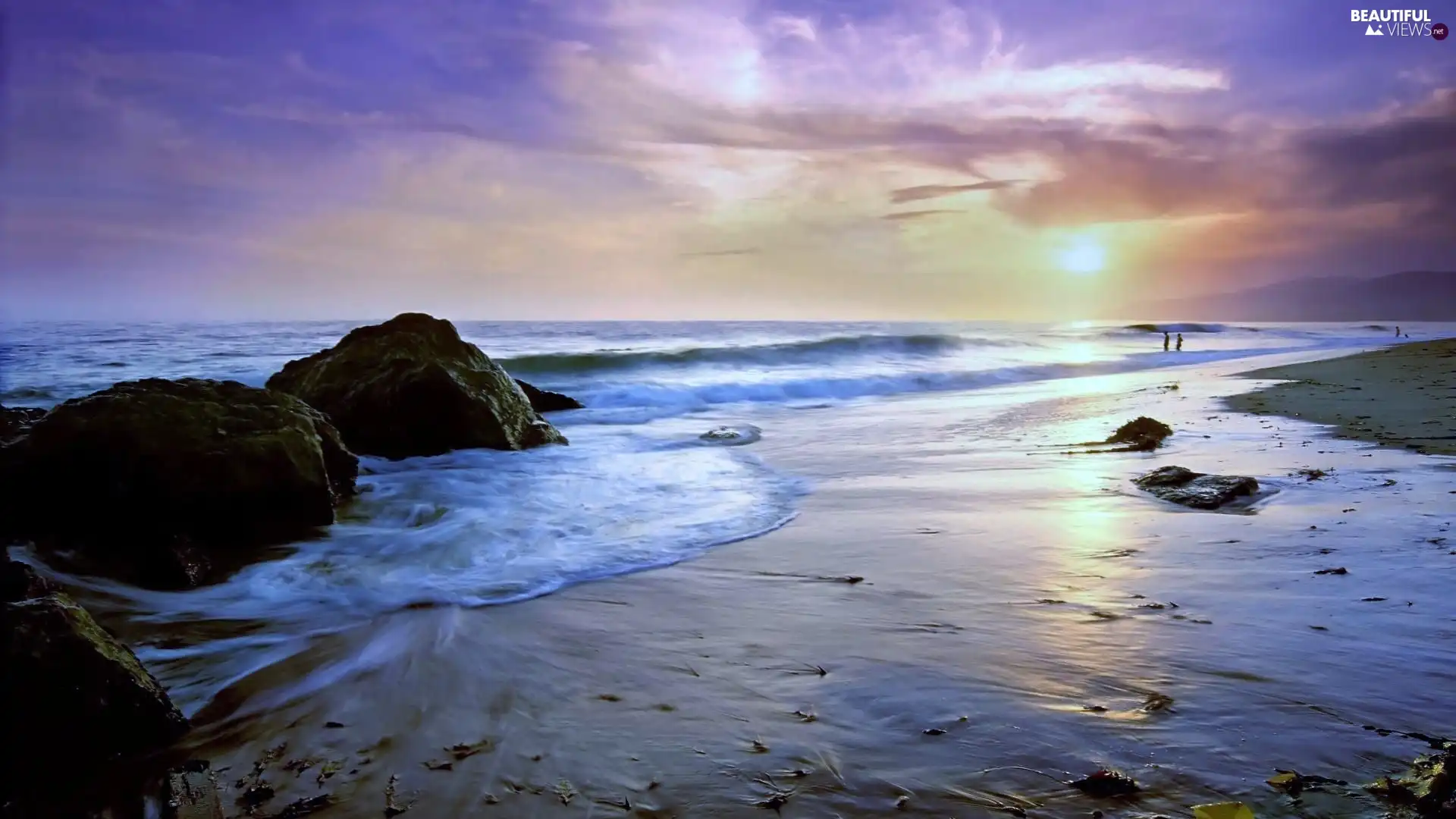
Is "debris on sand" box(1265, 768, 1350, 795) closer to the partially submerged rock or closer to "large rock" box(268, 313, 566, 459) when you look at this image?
the partially submerged rock

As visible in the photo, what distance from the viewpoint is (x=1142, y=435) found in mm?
6977

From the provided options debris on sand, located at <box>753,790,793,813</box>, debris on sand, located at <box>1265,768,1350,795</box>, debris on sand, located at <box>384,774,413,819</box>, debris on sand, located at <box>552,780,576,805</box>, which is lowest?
debris on sand, located at <box>384,774,413,819</box>

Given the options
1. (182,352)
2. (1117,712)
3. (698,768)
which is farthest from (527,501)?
(182,352)

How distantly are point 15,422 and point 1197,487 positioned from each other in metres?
7.85

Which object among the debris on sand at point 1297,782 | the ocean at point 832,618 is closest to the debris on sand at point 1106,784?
the ocean at point 832,618

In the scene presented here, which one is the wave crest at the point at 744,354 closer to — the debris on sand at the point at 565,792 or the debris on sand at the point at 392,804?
the debris on sand at the point at 392,804

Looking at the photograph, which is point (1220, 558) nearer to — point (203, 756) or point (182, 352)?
point (203, 756)

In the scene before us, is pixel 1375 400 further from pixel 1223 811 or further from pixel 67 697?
pixel 67 697

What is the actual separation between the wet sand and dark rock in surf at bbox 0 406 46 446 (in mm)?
9555

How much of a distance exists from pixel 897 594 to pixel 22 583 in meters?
2.77

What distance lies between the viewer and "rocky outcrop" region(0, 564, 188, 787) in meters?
1.90

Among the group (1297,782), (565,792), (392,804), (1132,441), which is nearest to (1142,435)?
(1132,441)

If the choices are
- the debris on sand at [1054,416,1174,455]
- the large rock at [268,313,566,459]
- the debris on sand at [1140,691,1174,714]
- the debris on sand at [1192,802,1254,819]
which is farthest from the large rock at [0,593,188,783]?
the debris on sand at [1054,416,1174,455]

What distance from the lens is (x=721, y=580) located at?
3.57 m
